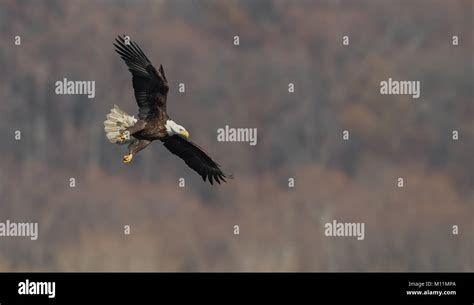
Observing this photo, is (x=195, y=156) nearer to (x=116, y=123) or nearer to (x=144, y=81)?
(x=116, y=123)

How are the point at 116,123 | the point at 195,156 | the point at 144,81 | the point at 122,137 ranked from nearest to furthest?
the point at 122,137 → the point at 144,81 → the point at 116,123 → the point at 195,156

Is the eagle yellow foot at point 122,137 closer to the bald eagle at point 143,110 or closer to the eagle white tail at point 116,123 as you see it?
the bald eagle at point 143,110

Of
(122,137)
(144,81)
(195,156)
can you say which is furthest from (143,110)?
(195,156)

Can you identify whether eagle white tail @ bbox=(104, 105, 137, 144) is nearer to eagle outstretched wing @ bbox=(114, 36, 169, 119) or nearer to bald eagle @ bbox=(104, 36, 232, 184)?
bald eagle @ bbox=(104, 36, 232, 184)

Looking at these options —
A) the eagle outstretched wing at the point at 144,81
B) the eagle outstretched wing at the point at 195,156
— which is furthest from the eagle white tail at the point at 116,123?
the eagle outstretched wing at the point at 195,156
